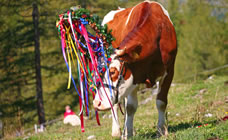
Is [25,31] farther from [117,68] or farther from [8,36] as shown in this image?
[117,68]

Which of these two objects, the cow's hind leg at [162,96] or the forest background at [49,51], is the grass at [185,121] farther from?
the forest background at [49,51]

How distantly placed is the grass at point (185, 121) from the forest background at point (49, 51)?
2596 millimetres

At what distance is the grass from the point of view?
4.81m

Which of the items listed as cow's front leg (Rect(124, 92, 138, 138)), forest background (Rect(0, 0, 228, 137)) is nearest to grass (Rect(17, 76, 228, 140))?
cow's front leg (Rect(124, 92, 138, 138))

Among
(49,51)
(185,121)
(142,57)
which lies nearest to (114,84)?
(142,57)

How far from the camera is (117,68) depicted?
468cm

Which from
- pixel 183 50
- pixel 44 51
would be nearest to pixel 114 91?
pixel 44 51

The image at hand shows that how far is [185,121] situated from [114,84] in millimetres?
2692

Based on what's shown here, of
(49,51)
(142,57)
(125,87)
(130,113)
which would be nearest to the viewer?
(125,87)

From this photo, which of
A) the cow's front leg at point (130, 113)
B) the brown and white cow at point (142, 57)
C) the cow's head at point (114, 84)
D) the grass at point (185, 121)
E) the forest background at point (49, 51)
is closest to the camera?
the cow's head at point (114, 84)

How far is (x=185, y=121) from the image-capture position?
6.80 metres

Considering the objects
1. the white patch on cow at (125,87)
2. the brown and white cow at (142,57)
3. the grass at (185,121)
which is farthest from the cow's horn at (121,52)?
the grass at (185,121)

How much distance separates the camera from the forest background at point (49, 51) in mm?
14883

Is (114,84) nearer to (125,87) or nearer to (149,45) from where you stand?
(125,87)
